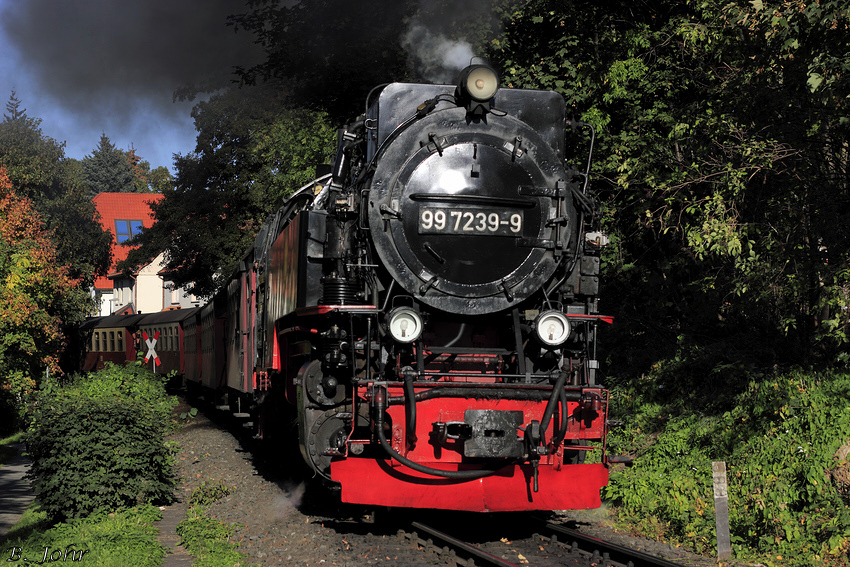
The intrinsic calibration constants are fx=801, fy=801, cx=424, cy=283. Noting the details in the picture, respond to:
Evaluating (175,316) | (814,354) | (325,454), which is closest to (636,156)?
(814,354)

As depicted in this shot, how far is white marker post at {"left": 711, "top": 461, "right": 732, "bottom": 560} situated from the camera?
6.52 metres

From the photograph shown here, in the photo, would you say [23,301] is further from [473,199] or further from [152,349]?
[473,199]

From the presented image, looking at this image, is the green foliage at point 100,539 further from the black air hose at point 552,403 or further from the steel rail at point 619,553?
the steel rail at point 619,553

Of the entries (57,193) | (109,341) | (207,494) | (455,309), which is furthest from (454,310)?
(57,193)

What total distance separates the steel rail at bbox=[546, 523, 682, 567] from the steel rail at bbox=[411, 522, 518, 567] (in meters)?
0.81

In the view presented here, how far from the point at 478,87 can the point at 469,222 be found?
110 cm

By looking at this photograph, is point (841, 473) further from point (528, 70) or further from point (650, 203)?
point (528, 70)

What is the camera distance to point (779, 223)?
883cm

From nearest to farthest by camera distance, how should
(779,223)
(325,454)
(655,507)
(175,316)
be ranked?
(325,454)
(655,507)
(779,223)
(175,316)

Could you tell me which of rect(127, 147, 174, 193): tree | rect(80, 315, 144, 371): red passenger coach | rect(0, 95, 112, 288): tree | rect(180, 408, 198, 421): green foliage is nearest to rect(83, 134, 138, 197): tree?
rect(127, 147, 174, 193): tree

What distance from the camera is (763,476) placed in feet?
24.0

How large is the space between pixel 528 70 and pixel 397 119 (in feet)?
19.3

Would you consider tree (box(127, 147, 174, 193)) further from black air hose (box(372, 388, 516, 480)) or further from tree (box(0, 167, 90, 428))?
black air hose (box(372, 388, 516, 480))

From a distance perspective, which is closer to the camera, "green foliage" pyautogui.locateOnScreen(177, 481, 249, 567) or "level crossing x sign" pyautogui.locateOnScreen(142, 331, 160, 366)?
"green foliage" pyautogui.locateOnScreen(177, 481, 249, 567)
